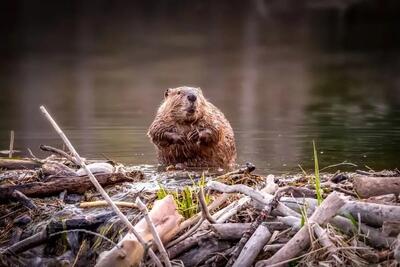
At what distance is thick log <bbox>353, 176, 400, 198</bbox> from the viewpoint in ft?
17.6

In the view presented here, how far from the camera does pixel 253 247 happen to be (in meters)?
4.96

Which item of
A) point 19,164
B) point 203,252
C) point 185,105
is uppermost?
point 185,105

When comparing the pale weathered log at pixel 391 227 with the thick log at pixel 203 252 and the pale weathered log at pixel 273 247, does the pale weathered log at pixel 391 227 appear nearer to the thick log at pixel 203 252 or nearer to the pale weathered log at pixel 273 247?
the pale weathered log at pixel 273 247

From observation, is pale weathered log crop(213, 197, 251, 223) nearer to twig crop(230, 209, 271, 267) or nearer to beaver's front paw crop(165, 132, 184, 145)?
twig crop(230, 209, 271, 267)

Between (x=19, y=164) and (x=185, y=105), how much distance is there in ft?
4.74

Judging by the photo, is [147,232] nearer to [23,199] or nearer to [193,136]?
[23,199]

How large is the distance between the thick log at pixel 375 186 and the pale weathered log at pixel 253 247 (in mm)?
646

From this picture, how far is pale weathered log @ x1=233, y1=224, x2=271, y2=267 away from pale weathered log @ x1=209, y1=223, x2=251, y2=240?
0.48 feet

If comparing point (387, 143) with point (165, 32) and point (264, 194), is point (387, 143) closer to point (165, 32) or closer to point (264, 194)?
point (264, 194)

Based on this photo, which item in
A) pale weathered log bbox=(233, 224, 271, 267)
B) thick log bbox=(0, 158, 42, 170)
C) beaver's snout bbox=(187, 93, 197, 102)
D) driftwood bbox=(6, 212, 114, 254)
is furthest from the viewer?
beaver's snout bbox=(187, 93, 197, 102)

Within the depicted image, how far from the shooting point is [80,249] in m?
5.39

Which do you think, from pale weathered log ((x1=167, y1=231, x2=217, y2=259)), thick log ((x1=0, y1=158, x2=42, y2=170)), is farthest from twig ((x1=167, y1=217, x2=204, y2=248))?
thick log ((x1=0, y1=158, x2=42, y2=170))

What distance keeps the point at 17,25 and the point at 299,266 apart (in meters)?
30.5

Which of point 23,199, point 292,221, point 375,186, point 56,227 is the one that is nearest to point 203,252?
point 292,221
